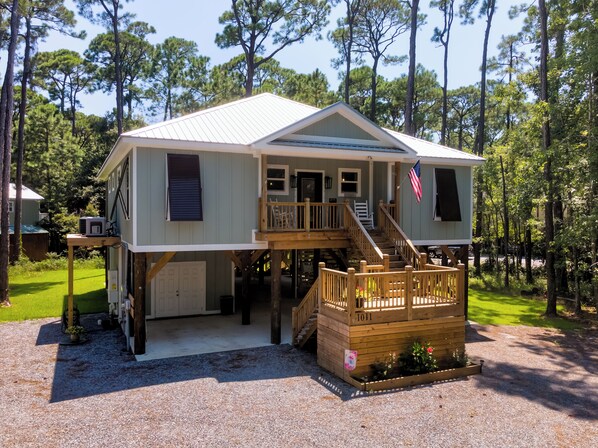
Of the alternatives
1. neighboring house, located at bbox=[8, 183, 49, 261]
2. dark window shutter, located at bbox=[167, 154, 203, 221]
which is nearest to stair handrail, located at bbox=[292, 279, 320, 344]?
dark window shutter, located at bbox=[167, 154, 203, 221]

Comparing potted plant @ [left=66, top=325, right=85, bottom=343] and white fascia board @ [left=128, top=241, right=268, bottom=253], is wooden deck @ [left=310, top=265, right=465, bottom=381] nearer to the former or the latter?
white fascia board @ [left=128, top=241, right=268, bottom=253]

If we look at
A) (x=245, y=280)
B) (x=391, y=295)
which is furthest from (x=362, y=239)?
(x=245, y=280)

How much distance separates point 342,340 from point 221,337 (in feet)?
16.2

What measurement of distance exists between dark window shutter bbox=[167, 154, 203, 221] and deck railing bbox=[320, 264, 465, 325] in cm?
370

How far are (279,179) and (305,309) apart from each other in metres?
4.48

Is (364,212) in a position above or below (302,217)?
above

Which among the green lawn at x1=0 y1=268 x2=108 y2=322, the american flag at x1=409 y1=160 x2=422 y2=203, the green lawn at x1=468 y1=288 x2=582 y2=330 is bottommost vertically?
the green lawn at x1=468 y1=288 x2=582 y2=330

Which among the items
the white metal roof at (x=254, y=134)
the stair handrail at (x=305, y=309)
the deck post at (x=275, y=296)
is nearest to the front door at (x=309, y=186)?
the white metal roof at (x=254, y=134)

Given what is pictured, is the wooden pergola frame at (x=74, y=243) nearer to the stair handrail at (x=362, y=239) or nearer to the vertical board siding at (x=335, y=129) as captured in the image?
the vertical board siding at (x=335, y=129)

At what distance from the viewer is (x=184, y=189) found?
11.6 m

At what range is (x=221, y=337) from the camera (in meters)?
13.4

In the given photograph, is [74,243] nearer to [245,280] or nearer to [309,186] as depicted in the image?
[245,280]

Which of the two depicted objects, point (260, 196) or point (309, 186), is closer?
point (260, 196)

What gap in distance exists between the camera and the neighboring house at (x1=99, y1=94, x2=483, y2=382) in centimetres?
1166
